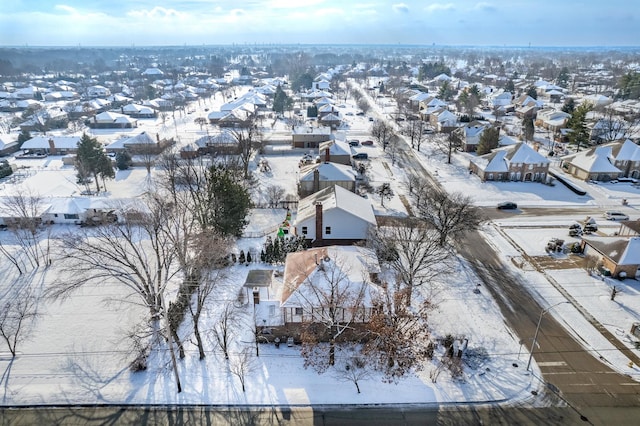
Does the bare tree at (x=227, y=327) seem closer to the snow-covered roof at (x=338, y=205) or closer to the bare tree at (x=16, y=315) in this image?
the bare tree at (x=16, y=315)

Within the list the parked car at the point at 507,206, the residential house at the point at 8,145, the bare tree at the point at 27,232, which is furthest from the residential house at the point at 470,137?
the residential house at the point at 8,145

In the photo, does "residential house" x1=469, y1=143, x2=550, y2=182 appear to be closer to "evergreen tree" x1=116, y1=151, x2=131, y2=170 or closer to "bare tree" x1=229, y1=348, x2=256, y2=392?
"bare tree" x1=229, y1=348, x2=256, y2=392

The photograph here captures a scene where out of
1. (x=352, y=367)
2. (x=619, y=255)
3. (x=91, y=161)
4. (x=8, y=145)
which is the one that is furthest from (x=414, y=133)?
(x=8, y=145)

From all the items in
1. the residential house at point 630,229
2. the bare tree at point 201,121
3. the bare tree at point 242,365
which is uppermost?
the residential house at point 630,229

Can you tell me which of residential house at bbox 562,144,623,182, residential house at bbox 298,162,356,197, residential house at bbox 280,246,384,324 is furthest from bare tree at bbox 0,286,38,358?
residential house at bbox 562,144,623,182

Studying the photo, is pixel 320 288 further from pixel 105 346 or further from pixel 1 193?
pixel 1 193

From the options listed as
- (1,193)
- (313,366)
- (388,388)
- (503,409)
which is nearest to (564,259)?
(503,409)

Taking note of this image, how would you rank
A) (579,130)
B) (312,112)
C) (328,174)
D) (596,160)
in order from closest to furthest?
(328,174), (596,160), (579,130), (312,112)

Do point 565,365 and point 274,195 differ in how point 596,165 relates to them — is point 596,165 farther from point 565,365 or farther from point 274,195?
point 274,195
